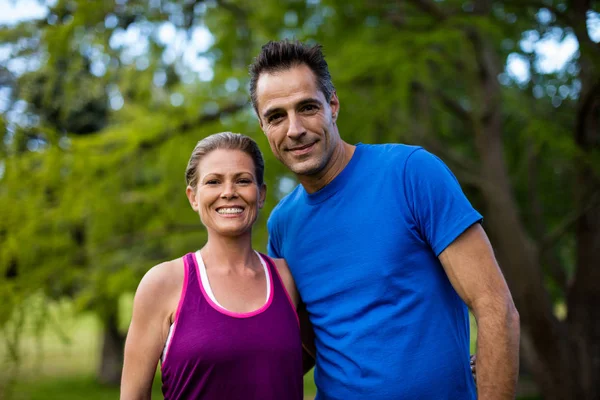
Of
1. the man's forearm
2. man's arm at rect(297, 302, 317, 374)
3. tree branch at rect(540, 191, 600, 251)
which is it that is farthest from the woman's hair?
tree branch at rect(540, 191, 600, 251)

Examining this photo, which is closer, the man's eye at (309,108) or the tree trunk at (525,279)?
the man's eye at (309,108)

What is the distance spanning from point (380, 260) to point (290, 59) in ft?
2.43

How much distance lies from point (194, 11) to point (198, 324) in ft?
16.5

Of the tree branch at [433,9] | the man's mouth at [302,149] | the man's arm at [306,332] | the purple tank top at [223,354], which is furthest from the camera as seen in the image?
the tree branch at [433,9]


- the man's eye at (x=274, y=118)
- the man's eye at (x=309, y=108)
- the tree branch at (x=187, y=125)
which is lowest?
the man's eye at (x=274, y=118)

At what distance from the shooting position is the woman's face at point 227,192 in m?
2.16

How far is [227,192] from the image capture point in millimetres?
2148

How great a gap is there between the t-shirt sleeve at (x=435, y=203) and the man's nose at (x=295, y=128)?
38 centimetres

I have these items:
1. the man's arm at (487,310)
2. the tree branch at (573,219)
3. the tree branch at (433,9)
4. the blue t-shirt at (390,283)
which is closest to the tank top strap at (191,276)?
the blue t-shirt at (390,283)

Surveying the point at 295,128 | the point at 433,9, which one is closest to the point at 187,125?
the point at 433,9

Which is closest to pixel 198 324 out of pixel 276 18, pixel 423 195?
pixel 423 195

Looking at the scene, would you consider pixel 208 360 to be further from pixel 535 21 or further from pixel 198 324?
pixel 535 21

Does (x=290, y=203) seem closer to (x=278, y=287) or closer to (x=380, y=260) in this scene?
(x=278, y=287)

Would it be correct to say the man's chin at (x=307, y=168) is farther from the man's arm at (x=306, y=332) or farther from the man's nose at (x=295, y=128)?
the man's arm at (x=306, y=332)
